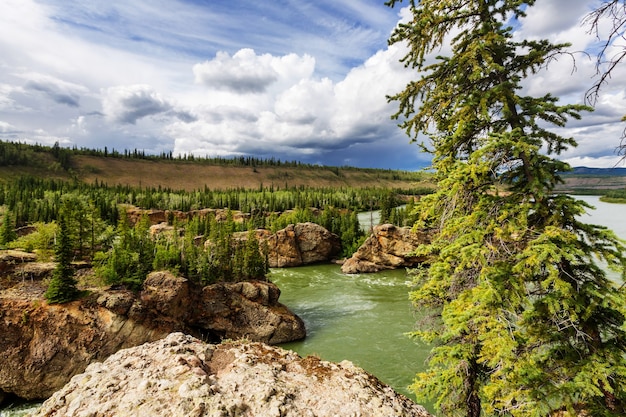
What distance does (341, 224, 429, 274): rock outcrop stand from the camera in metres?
55.9

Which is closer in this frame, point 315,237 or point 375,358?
point 375,358

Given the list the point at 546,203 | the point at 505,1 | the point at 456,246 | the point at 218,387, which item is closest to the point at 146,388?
the point at 218,387

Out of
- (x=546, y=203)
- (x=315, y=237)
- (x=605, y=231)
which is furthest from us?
(x=315, y=237)

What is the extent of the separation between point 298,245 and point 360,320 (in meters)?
35.0

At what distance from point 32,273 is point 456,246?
3018 cm

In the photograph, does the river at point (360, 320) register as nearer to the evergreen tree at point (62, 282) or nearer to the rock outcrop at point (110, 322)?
the rock outcrop at point (110, 322)

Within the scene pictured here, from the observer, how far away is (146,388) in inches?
264

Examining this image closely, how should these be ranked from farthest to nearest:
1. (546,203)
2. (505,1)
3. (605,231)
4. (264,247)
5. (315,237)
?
(315,237) < (264,247) < (505,1) < (546,203) < (605,231)

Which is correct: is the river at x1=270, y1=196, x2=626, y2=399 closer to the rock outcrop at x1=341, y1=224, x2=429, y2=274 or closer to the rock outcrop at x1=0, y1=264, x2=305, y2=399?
the rock outcrop at x1=341, y1=224, x2=429, y2=274

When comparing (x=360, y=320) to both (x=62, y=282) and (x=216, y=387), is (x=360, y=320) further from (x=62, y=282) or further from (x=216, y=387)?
(x=216, y=387)

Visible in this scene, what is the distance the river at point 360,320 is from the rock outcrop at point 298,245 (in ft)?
31.6

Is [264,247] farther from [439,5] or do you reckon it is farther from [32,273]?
[439,5]

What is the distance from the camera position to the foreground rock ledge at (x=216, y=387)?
20.8ft

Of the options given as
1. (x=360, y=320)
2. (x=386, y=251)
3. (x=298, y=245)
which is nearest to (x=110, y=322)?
(x=360, y=320)
